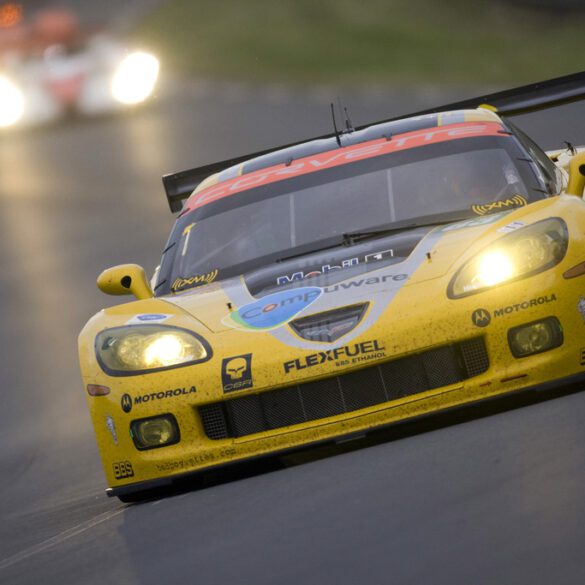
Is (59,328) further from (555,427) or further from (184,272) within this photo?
(555,427)

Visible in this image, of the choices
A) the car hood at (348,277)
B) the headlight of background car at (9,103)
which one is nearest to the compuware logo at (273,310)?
the car hood at (348,277)

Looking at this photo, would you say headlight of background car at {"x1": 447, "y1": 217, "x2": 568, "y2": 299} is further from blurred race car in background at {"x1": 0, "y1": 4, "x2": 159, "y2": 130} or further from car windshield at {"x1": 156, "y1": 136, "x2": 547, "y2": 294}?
blurred race car in background at {"x1": 0, "y1": 4, "x2": 159, "y2": 130}

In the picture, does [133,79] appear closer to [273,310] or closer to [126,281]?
[126,281]

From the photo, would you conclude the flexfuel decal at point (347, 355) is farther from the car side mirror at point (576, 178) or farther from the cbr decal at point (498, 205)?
the car side mirror at point (576, 178)

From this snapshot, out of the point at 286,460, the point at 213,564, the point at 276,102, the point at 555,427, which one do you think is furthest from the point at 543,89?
the point at 276,102

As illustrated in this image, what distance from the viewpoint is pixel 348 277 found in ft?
18.9

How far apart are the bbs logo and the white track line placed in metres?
0.17

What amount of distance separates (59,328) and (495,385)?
6935 mm

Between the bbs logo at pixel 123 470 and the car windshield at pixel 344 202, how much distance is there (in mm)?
1167

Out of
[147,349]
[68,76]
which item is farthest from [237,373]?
[68,76]

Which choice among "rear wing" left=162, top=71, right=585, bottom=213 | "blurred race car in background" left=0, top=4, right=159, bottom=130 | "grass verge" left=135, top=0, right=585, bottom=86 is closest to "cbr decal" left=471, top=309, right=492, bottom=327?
"rear wing" left=162, top=71, right=585, bottom=213

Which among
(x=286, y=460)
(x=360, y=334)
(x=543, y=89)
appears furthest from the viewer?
(x=543, y=89)

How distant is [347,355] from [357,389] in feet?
0.48

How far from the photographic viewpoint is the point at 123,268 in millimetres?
7039
